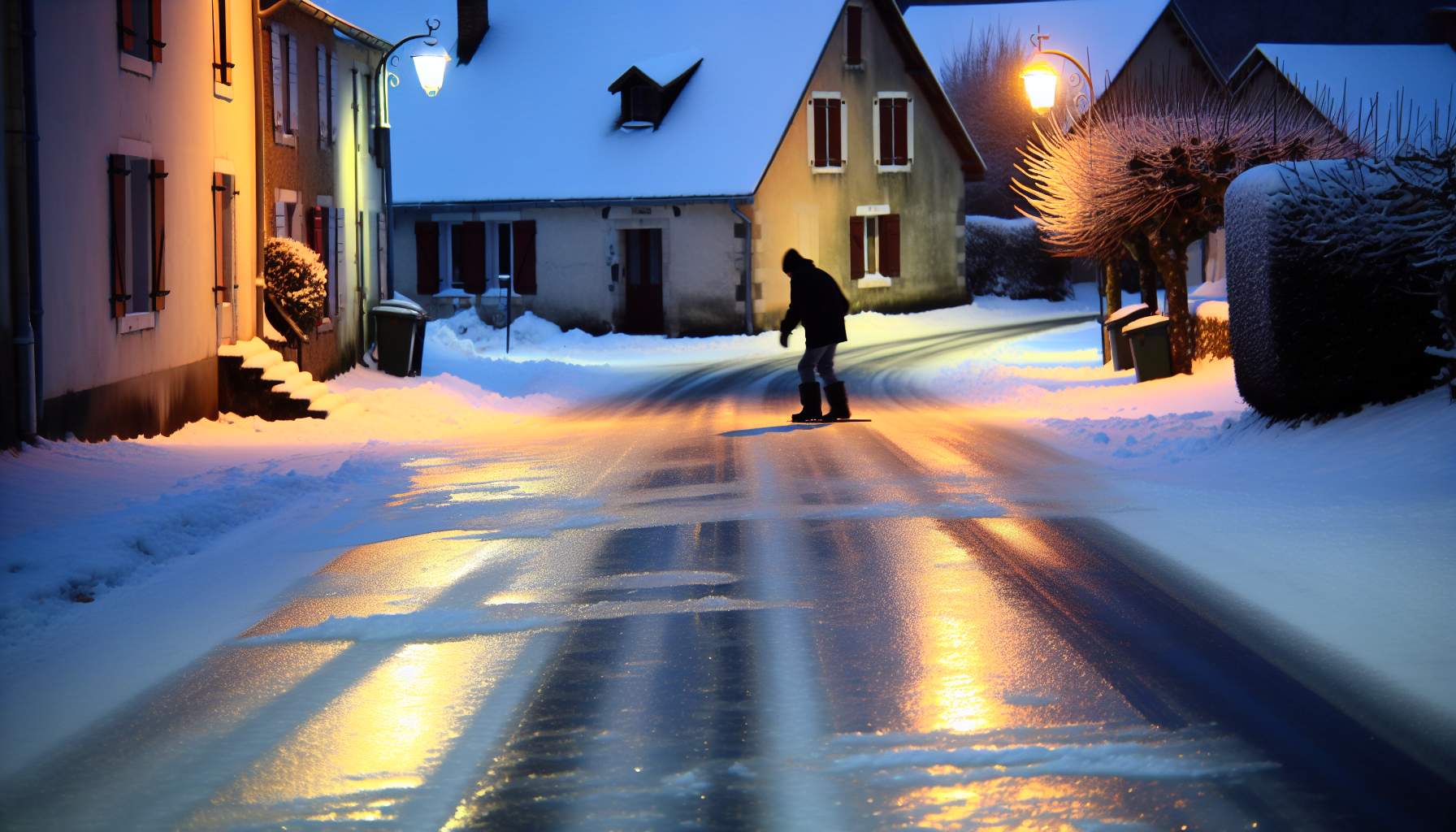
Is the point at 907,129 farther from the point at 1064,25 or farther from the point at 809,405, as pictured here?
the point at 809,405

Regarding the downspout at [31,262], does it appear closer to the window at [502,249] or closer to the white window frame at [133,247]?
the white window frame at [133,247]

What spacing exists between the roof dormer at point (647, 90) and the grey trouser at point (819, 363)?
1858 cm

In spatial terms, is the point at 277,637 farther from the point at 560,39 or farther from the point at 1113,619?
the point at 560,39

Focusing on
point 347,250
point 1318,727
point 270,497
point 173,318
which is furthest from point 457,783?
point 347,250

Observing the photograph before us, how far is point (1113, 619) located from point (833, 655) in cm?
123

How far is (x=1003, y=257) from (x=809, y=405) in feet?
92.8

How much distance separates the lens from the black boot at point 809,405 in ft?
48.9

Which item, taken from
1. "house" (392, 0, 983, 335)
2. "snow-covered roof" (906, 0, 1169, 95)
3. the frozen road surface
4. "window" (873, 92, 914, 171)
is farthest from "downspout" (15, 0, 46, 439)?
"snow-covered roof" (906, 0, 1169, 95)

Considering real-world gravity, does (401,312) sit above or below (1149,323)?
above

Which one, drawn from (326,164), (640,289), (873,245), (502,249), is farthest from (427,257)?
(326,164)

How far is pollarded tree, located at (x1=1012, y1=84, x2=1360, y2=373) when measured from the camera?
17.1 m

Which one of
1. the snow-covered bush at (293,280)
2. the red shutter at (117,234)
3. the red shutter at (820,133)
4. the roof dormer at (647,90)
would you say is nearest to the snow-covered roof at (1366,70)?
the red shutter at (820,133)

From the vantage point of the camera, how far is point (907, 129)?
1394 inches

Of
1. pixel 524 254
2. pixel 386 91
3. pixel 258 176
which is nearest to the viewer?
pixel 258 176
